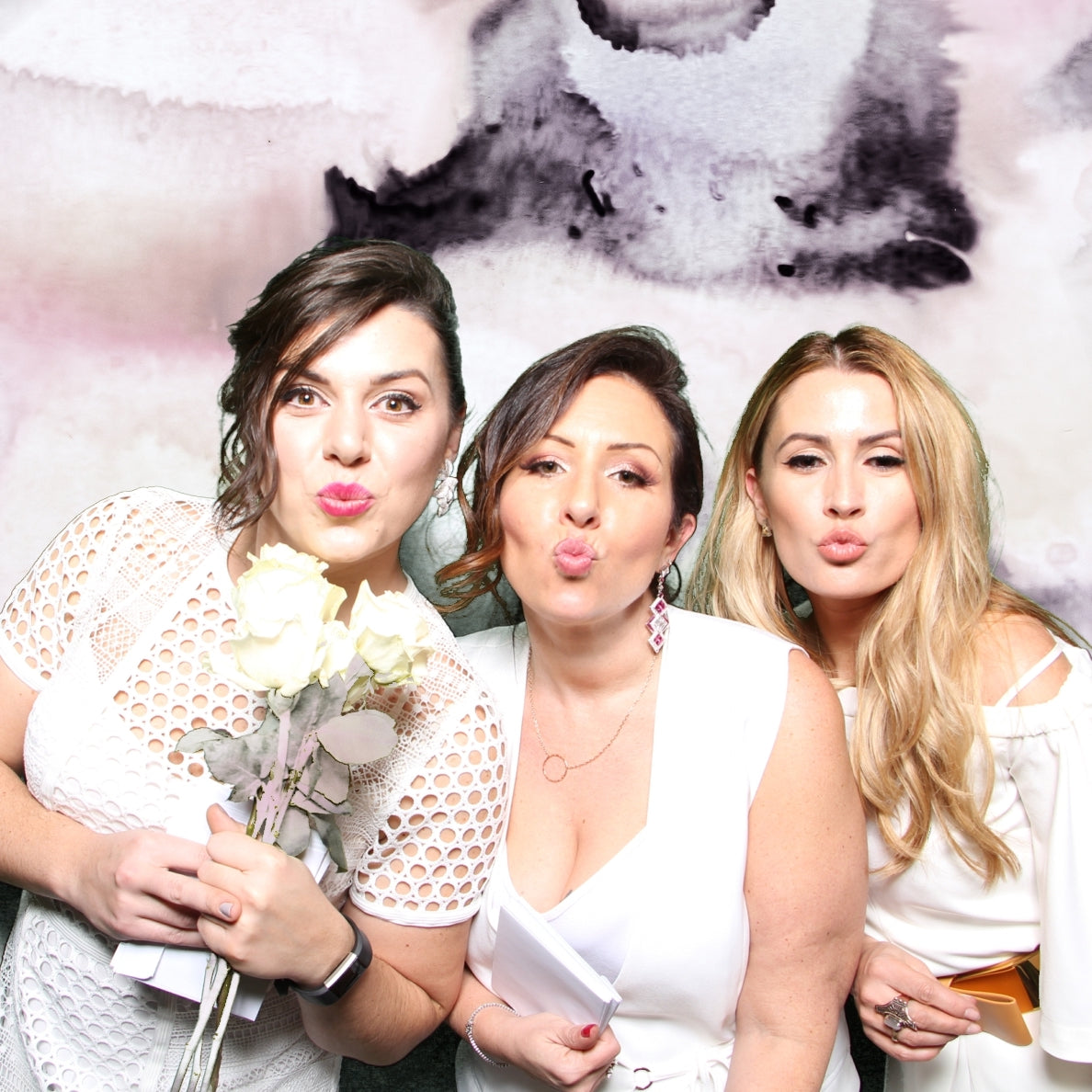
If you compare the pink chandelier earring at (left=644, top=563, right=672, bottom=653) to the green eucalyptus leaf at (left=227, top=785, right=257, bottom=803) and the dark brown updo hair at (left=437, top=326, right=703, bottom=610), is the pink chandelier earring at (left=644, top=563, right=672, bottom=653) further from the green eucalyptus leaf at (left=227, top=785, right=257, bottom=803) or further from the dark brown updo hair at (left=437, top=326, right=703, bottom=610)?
the green eucalyptus leaf at (left=227, top=785, right=257, bottom=803)

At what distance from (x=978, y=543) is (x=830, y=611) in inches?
10.8

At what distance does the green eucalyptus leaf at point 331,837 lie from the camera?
4.02 ft

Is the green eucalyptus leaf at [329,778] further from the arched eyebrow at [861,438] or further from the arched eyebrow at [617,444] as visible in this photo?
the arched eyebrow at [861,438]

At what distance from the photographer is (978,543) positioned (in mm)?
1787

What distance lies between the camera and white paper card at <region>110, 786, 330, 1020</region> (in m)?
1.27

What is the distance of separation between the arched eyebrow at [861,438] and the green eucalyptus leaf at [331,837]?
1004 millimetres

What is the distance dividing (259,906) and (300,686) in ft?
0.91

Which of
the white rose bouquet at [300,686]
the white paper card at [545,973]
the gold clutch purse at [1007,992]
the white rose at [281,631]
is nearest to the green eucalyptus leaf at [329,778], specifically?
the white rose bouquet at [300,686]

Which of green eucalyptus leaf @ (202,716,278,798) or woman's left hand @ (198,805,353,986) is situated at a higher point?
green eucalyptus leaf @ (202,716,278,798)

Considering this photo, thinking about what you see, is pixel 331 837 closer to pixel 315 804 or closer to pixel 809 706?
pixel 315 804

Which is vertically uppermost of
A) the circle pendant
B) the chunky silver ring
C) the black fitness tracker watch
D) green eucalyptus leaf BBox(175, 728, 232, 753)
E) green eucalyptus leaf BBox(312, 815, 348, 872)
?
green eucalyptus leaf BBox(175, 728, 232, 753)

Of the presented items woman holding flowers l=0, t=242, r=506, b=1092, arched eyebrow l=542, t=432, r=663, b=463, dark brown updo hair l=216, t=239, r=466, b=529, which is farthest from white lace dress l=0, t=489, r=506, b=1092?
arched eyebrow l=542, t=432, r=663, b=463

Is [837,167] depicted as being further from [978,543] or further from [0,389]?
[0,389]

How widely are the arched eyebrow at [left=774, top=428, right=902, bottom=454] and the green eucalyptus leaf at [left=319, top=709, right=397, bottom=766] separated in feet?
3.14
